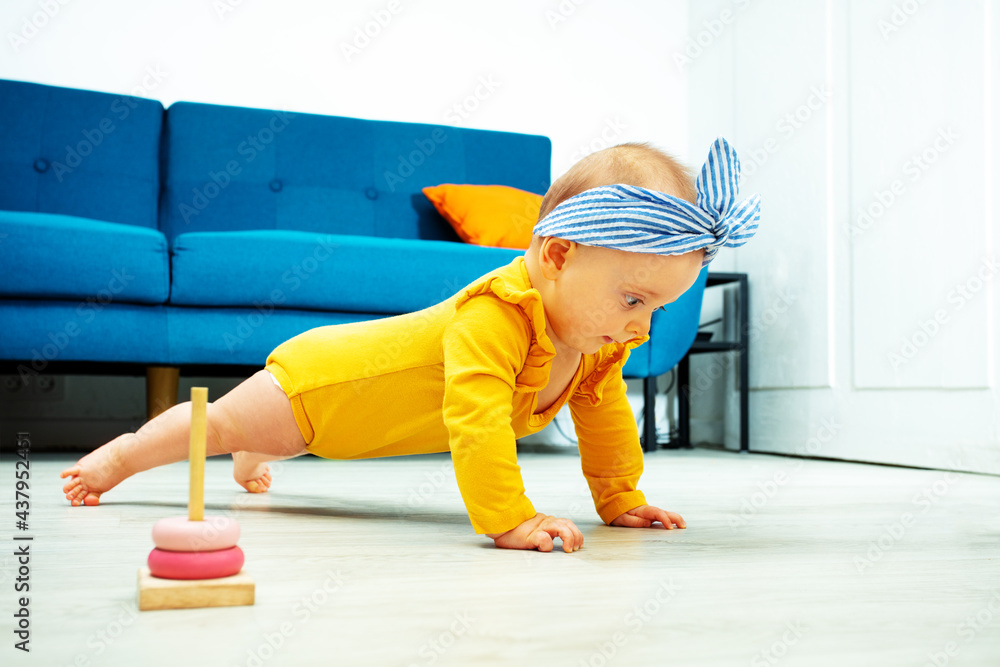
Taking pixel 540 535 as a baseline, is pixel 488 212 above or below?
above

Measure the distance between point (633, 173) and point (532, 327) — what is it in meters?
0.19

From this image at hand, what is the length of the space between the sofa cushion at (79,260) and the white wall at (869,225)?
165cm

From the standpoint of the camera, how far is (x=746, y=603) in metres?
0.58

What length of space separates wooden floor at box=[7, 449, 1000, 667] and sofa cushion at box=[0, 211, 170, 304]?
613mm

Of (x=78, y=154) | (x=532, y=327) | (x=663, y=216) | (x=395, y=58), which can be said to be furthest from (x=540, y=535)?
(x=395, y=58)

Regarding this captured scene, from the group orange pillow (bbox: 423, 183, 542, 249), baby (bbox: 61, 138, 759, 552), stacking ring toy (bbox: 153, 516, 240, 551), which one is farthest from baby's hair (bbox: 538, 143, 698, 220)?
orange pillow (bbox: 423, 183, 542, 249)

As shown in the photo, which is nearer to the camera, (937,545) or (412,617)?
(412,617)

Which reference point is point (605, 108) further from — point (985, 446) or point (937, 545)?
point (937, 545)

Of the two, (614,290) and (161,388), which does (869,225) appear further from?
(161,388)

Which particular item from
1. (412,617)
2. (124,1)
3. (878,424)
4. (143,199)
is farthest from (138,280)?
(878,424)

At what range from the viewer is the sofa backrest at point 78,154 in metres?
2.22

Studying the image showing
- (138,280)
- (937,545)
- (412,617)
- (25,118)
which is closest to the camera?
(412,617)

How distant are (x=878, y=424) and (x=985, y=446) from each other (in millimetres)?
322

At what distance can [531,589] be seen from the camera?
24.0 inches
